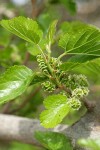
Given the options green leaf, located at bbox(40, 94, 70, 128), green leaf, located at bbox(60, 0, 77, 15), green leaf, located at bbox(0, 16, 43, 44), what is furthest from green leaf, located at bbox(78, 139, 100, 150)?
green leaf, located at bbox(60, 0, 77, 15)

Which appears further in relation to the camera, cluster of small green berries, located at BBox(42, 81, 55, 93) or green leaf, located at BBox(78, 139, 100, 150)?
cluster of small green berries, located at BBox(42, 81, 55, 93)

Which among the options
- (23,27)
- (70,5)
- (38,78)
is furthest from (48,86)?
(70,5)

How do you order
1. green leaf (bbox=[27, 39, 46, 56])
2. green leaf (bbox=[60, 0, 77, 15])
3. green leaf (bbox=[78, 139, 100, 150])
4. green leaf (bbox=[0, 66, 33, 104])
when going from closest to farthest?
green leaf (bbox=[78, 139, 100, 150]) → green leaf (bbox=[0, 66, 33, 104]) → green leaf (bbox=[27, 39, 46, 56]) → green leaf (bbox=[60, 0, 77, 15])

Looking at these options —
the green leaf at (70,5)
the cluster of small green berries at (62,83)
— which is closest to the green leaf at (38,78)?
the cluster of small green berries at (62,83)

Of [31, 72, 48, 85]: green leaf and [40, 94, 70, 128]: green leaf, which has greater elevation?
[31, 72, 48, 85]: green leaf

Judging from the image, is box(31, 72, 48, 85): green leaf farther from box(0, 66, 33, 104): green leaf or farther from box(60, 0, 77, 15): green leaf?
box(60, 0, 77, 15): green leaf
